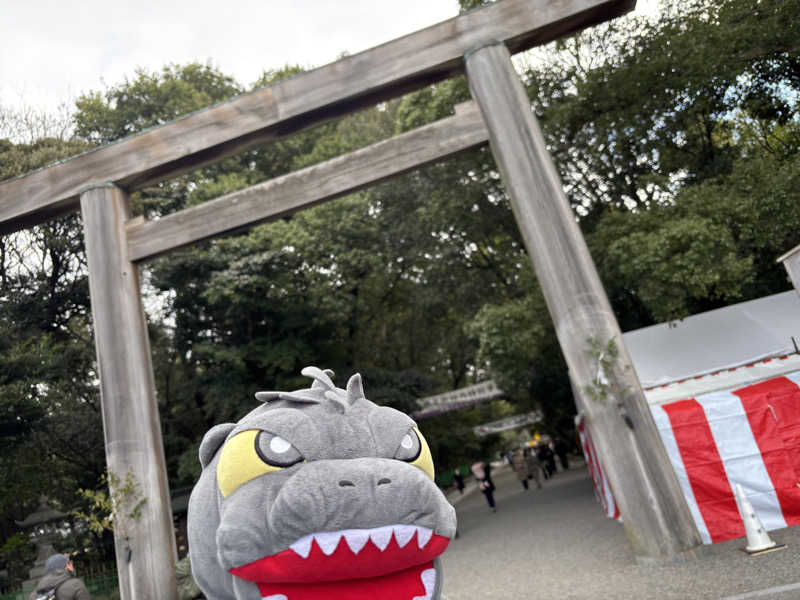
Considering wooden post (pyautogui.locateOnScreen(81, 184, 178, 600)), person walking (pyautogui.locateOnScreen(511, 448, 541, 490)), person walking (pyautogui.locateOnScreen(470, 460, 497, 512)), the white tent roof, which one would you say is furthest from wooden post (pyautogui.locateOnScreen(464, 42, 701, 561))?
person walking (pyautogui.locateOnScreen(511, 448, 541, 490))

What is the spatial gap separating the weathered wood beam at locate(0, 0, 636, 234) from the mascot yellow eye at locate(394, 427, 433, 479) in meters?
5.62

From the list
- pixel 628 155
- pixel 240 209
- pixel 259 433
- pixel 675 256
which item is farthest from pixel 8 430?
pixel 628 155

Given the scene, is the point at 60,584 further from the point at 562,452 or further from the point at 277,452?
the point at 562,452

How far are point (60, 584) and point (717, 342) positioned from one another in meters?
8.79

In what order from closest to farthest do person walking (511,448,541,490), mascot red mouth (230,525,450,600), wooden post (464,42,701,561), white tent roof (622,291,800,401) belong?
mascot red mouth (230,525,450,600) < wooden post (464,42,701,561) < white tent roof (622,291,800,401) < person walking (511,448,541,490)

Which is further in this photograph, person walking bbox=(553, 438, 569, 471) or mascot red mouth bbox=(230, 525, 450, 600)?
person walking bbox=(553, 438, 569, 471)

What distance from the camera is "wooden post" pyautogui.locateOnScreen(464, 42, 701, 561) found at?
18.3 ft

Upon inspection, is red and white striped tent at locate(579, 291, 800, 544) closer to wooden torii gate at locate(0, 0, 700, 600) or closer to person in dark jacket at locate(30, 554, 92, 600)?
wooden torii gate at locate(0, 0, 700, 600)

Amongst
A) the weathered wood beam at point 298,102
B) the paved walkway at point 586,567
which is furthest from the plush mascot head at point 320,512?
the weathered wood beam at point 298,102

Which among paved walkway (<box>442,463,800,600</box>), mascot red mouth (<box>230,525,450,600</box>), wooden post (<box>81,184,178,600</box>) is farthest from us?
wooden post (<box>81,184,178,600</box>)

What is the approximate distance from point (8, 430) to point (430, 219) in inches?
398

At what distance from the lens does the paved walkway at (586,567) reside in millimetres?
4762

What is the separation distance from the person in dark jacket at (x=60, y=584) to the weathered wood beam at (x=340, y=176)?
3.85 m

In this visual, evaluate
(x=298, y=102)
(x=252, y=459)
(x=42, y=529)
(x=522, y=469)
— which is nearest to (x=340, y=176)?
(x=298, y=102)
